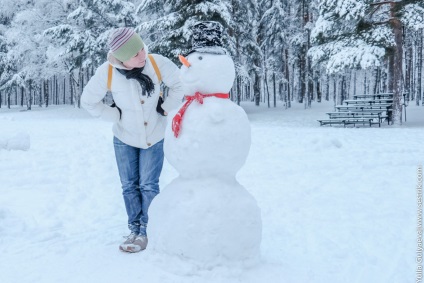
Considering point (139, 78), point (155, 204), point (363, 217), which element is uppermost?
point (139, 78)

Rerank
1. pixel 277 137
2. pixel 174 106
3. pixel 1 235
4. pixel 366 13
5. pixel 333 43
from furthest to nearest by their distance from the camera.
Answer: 1. pixel 333 43
2. pixel 366 13
3. pixel 277 137
4. pixel 1 235
5. pixel 174 106

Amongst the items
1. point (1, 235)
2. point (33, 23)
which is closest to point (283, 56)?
point (33, 23)

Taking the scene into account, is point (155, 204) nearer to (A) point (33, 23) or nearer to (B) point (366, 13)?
(B) point (366, 13)

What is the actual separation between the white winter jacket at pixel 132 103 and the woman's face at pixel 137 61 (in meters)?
0.06

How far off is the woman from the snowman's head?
48 centimetres

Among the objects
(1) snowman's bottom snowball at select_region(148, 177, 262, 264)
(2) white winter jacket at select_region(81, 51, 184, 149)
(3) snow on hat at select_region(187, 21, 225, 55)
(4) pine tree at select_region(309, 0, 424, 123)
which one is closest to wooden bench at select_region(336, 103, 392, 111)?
(4) pine tree at select_region(309, 0, 424, 123)

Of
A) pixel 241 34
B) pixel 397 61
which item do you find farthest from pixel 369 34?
pixel 241 34

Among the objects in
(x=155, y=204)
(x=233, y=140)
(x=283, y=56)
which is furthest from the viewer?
(x=283, y=56)

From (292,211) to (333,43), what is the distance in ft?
34.3

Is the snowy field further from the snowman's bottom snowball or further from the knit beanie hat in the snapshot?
the knit beanie hat

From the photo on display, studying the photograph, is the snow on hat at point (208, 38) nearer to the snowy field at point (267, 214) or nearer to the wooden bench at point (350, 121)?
the snowy field at point (267, 214)

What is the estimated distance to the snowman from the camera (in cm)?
272

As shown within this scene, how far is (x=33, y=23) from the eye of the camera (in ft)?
69.5

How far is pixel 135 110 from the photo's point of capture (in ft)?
10.5
